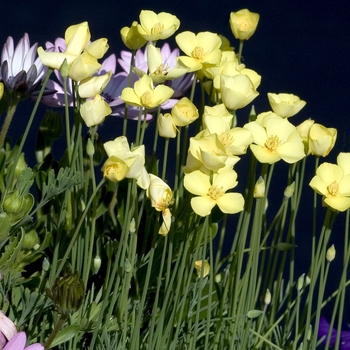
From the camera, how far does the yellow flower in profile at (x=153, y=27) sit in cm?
60

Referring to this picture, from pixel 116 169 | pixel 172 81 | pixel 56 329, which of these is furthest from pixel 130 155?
pixel 172 81

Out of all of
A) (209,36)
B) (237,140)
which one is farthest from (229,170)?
(209,36)

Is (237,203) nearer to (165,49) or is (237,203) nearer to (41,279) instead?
(41,279)

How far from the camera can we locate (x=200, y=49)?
609mm

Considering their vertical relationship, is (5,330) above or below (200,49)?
below

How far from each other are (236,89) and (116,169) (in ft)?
0.35

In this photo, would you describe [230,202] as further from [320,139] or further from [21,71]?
[21,71]

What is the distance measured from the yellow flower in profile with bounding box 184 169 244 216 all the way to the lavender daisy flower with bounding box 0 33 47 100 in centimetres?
18

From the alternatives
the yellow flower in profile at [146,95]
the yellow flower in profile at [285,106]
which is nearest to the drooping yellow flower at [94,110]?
the yellow flower in profile at [146,95]

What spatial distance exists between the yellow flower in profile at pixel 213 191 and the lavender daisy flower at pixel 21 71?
0.60 ft

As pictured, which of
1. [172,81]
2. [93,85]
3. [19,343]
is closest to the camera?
[19,343]

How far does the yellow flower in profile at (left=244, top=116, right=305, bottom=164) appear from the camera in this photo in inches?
21.1

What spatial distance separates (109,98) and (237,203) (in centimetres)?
27

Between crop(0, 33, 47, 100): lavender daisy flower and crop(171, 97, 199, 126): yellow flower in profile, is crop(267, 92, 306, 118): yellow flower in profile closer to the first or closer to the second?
crop(171, 97, 199, 126): yellow flower in profile
